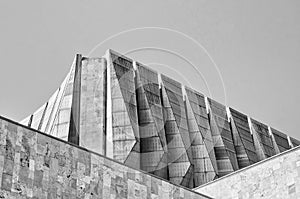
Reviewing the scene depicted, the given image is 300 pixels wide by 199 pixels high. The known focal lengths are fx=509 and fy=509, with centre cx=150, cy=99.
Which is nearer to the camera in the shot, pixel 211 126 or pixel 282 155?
pixel 282 155

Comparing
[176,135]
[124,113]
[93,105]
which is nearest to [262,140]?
[176,135]

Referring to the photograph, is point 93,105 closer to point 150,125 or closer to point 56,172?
point 150,125

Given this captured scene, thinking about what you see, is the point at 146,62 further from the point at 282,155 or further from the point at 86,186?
the point at 86,186

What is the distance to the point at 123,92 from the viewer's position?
22.8 m

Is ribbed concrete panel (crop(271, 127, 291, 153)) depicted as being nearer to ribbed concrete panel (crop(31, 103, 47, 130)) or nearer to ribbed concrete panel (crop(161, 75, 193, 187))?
ribbed concrete panel (crop(161, 75, 193, 187))

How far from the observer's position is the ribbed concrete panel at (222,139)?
83.4 feet

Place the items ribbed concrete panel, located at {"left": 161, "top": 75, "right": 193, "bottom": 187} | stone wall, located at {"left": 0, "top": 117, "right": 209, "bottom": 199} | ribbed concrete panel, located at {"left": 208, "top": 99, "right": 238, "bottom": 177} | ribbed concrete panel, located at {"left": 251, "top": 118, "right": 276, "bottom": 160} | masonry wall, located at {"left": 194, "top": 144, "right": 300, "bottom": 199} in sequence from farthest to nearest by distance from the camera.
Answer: ribbed concrete panel, located at {"left": 251, "top": 118, "right": 276, "bottom": 160} → ribbed concrete panel, located at {"left": 208, "top": 99, "right": 238, "bottom": 177} → ribbed concrete panel, located at {"left": 161, "top": 75, "right": 193, "bottom": 187} → masonry wall, located at {"left": 194, "top": 144, "right": 300, "bottom": 199} → stone wall, located at {"left": 0, "top": 117, "right": 209, "bottom": 199}

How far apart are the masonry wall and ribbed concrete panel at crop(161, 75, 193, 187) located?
5416 mm

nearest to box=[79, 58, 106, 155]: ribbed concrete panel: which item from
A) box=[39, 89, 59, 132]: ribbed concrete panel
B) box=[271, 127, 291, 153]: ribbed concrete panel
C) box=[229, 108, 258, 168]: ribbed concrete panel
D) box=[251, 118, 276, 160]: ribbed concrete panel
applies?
box=[39, 89, 59, 132]: ribbed concrete panel

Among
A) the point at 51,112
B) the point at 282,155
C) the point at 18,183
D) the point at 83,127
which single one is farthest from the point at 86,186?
the point at 51,112

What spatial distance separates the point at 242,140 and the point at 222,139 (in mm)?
2149

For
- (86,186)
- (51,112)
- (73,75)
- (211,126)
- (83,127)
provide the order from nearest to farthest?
1. (86,186)
2. (83,127)
3. (73,75)
4. (51,112)
5. (211,126)

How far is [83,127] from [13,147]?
11.2 metres

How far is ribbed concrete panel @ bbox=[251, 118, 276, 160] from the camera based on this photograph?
2869cm
